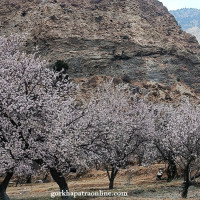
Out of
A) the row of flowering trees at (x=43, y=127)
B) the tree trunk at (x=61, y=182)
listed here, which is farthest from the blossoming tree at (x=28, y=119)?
the tree trunk at (x=61, y=182)

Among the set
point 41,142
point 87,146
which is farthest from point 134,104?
point 41,142

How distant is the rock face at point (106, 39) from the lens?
88062mm

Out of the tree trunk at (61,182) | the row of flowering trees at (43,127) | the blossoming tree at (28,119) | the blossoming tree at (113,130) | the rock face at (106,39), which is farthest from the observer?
the rock face at (106,39)

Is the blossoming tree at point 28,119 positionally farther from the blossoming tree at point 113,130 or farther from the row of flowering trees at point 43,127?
the blossoming tree at point 113,130

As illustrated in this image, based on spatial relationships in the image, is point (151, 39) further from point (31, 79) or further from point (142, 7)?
point (31, 79)

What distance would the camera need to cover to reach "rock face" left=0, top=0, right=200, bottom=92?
88.1 meters

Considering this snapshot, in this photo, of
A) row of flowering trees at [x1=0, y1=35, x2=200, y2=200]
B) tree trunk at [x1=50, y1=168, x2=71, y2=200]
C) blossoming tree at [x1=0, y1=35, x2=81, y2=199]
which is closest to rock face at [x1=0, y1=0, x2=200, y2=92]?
row of flowering trees at [x1=0, y1=35, x2=200, y2=200]

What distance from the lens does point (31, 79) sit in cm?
→ 1662

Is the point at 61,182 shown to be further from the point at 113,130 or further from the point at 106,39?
the point at 106,39

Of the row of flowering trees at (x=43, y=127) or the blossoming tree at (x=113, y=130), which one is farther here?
the blossoming tree at (x=113, y=130)

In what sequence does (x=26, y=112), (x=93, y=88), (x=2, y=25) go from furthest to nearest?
1. (x=2, y=25)
2. (x=93, y=88)
3. (x=26, y=112)

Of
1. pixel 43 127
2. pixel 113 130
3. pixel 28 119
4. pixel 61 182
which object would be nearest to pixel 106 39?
pixel 113 130

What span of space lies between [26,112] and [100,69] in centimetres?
7279

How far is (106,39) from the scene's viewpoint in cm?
9688
